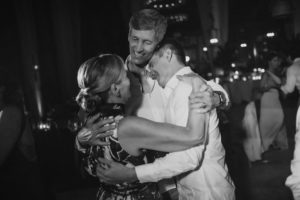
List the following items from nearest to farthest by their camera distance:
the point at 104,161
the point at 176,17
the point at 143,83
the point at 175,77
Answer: the point at 104,161 → the point at 175,77 → the point at 143,83 → the point at 176,17

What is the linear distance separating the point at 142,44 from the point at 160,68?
0.21 metres

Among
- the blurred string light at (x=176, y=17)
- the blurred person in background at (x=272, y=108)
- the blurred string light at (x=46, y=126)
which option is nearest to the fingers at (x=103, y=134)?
the blurred string light at (x=46, y=126)

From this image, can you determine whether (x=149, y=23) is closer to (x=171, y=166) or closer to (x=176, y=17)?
(x=171, y=166)

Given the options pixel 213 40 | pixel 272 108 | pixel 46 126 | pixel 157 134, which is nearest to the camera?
pixel 157 134

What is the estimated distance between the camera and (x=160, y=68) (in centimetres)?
133

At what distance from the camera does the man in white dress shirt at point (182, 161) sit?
42.7 inches

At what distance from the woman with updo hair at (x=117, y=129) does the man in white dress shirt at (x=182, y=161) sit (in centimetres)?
4

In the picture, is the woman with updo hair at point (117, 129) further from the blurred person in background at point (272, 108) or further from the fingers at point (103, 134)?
the blurred person in background at point (272, 108)

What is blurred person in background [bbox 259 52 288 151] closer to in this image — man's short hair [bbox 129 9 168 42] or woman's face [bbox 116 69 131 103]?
man's short hair [bbox 129 9 168 42]

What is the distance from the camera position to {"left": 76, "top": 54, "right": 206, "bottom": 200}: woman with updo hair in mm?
1027

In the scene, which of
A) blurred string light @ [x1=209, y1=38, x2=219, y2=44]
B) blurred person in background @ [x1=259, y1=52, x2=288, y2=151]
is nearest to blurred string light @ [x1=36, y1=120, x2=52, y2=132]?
blurred person in background @ [x1=259, y1=52, x2=288, y2=151]

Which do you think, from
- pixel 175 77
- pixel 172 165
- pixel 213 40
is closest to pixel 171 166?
pixel 172 165

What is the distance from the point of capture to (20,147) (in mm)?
1500

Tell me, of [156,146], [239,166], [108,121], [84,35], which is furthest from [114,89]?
[84,35]
